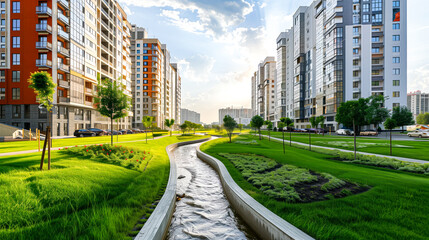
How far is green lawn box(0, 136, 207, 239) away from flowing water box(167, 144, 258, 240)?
1.10 m

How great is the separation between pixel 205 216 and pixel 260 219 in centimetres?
213

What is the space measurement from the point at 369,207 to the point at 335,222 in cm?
146

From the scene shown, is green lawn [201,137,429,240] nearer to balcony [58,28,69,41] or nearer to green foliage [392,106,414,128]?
balcony [58,28,69,41]

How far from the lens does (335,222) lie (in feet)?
13.4

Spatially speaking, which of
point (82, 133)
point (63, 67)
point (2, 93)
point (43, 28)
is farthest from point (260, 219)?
point (2, 93)

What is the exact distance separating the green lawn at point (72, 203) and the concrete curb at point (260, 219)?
2.81 metres

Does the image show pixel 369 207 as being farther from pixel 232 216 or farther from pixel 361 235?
pixel 232 216

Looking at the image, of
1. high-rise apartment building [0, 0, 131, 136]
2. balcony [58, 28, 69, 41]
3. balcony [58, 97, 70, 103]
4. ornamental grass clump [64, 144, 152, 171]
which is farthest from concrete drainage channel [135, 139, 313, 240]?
balcony [58, 28, 69, 41]

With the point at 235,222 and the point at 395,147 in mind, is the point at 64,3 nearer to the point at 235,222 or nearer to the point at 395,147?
the point at 235,222

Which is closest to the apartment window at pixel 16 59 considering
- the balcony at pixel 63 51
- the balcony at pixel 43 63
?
the balcony at pixel 43 63

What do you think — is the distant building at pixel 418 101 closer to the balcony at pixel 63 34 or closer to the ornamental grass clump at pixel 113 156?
the ornamental grass clump at pixel 113 156

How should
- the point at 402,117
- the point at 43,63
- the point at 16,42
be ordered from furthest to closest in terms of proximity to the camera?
the point at 402,117 → the point at 16,42 → the point at 43,63

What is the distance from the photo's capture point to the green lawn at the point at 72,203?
373 centimetres

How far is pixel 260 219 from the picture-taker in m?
4.53
